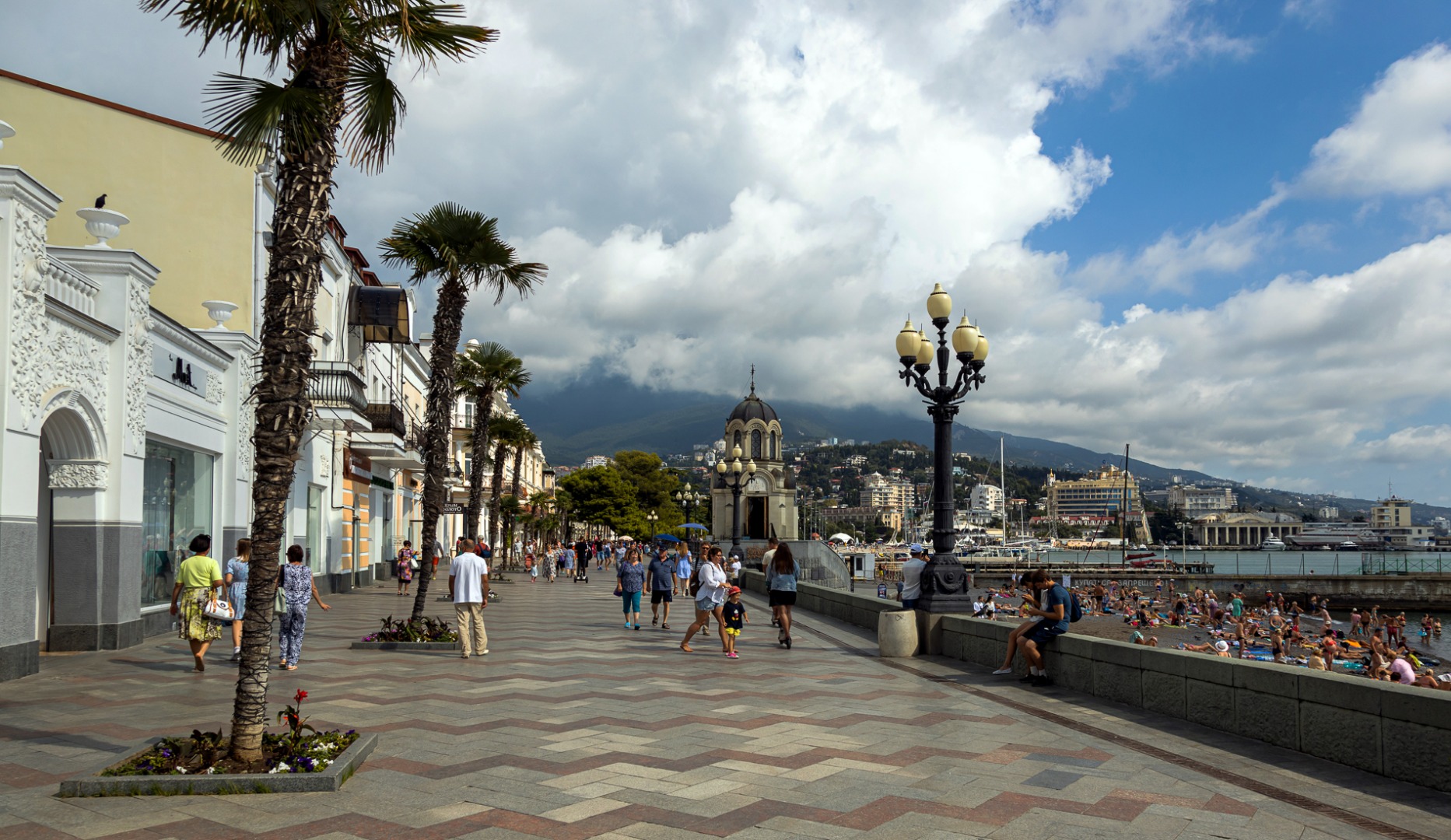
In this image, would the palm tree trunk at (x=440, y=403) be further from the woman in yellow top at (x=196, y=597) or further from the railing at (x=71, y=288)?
the railing at (x=71, y=288)

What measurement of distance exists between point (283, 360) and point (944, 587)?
33.5 feet

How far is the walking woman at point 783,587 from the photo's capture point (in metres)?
14.7

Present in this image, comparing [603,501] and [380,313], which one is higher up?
[380,313]

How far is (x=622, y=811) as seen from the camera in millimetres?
5688

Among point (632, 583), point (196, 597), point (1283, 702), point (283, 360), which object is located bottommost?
point (632, 583)

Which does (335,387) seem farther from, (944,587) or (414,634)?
(944,587)

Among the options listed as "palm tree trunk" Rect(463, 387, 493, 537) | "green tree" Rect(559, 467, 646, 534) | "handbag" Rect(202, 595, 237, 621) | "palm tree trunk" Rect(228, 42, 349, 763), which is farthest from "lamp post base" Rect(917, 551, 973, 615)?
"green tree" Rect(559, 467, 646, 534)

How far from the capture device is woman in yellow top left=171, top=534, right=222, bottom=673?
37.9 ft

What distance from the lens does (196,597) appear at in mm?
11672

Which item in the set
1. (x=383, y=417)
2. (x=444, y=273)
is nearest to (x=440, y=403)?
(x=444, y=273)

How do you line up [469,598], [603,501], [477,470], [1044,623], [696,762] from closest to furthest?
1. [696,762]
2. [1044,623]
3. [469,598]
4. [477,470]
5. [603,501]

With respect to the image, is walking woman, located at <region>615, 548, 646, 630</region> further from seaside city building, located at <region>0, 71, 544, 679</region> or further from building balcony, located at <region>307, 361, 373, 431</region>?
building balcony, located at <region>307, 361, 373, 431</region>

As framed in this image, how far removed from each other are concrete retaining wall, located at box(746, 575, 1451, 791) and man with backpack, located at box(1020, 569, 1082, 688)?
0.13 meters

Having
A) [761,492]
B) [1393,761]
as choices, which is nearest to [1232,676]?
[1393,761]
